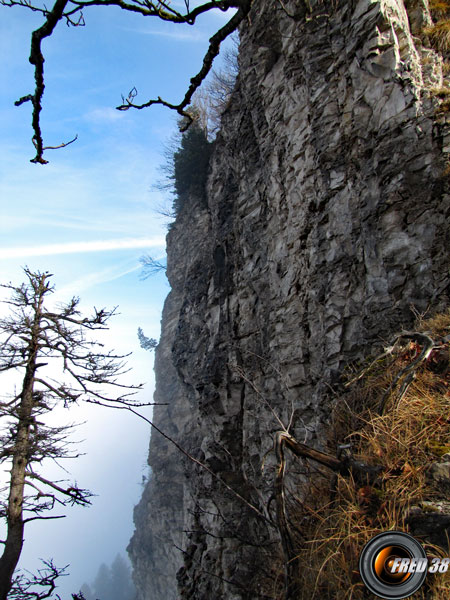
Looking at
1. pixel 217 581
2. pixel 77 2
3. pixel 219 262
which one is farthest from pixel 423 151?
pixel 217 581

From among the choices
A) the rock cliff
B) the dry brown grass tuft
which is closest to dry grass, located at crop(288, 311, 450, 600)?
the rock cliff

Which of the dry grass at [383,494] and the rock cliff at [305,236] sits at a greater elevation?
the rock cliff at [305,236]

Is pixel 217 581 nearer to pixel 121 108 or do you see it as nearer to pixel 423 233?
pixel 423 233

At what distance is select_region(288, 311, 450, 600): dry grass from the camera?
1.95 m

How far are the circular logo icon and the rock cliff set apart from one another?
787 millimetres

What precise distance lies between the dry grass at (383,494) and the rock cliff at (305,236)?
1.58 ft

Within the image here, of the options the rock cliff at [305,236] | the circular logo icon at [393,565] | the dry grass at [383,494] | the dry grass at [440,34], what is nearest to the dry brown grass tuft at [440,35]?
the dry grass at [440,34]

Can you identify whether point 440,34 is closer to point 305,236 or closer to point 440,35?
point 440,35

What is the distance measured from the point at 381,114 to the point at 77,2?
5273 mm

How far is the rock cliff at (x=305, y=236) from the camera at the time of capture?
17.0 ft

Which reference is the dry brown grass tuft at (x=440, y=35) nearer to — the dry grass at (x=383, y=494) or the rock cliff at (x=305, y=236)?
the rock cliff at (x=305, y=236)

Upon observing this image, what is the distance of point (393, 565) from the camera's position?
183 centimetres

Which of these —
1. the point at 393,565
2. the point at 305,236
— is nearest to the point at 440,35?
the point at 305,236

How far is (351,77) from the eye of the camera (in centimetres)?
658
